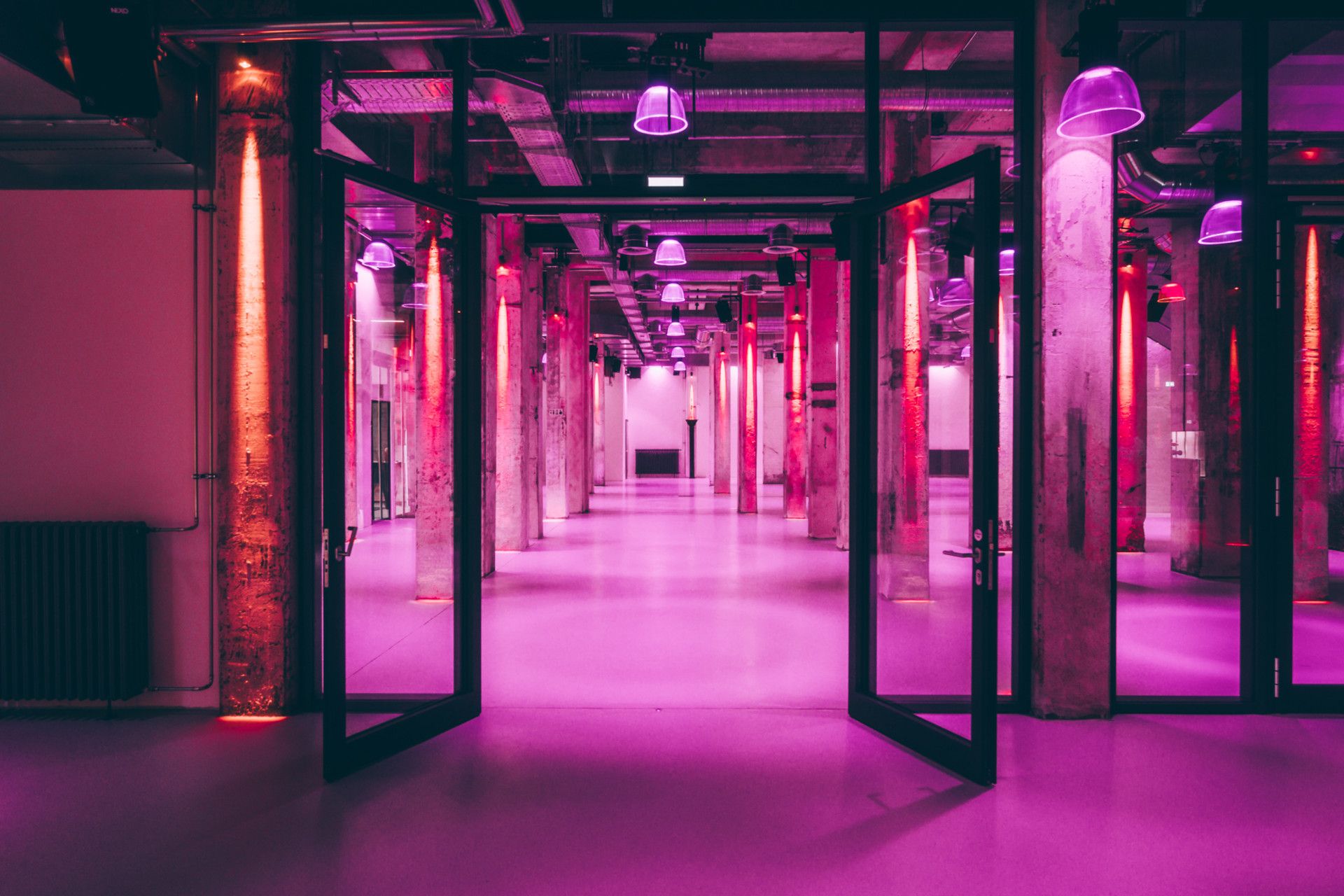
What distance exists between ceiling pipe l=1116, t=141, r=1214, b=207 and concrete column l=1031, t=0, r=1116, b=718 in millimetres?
3002

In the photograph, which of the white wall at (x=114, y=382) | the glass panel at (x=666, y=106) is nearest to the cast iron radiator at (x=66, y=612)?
the white wall at (x=114, y=382)

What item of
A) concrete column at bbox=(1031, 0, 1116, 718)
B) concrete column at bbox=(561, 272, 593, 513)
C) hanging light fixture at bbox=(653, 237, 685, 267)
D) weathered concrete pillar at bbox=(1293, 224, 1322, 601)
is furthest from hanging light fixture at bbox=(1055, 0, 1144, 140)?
concrete column at bbox=(561, 272, 593, 513)

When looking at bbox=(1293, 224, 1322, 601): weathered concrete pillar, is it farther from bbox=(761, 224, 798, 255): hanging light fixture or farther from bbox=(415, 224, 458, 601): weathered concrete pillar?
bbox=(415, 224, 458, 601): weathered concrete pillar

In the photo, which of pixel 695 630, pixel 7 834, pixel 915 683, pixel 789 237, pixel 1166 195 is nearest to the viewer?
pixel 7 834

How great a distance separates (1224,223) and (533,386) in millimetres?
8420

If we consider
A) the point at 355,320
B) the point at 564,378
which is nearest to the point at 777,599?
the point at 564,378

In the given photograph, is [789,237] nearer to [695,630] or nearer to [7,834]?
[695,630]

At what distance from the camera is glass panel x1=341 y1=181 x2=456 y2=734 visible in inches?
194

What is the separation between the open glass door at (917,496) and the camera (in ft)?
10.7

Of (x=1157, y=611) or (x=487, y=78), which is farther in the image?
(x=1157, y=611)

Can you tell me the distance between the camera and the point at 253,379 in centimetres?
407

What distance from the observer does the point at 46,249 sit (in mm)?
4117

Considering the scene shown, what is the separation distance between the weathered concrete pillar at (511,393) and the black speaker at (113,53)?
6.36 metres

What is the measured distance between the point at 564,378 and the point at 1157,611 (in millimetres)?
9801
